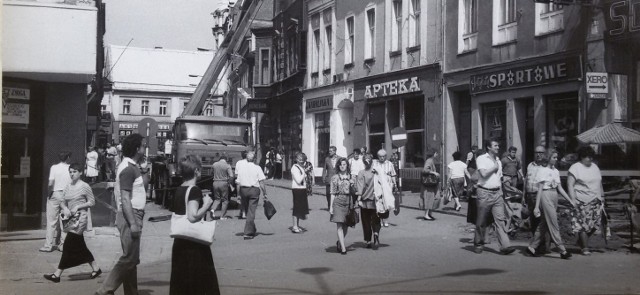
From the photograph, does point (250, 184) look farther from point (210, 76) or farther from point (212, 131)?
point (210, 76)

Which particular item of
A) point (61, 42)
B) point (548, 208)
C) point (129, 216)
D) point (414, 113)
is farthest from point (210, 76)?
point (129, 216)

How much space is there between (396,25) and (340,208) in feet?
53.9

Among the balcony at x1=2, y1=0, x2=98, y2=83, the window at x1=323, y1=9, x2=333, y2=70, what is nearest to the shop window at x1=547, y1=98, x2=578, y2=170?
the balcony at x1=2, y1=0, x2=98, y2=83

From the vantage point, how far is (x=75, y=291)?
8.74 metres

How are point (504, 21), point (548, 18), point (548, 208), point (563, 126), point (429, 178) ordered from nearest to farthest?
point (548, 208), point (429, 178), point (563, 126), point (548, 18), point (504, 21)

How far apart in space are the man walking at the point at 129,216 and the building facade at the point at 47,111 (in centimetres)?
563

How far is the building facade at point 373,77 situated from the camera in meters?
24.9

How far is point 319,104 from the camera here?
3312 centimetres

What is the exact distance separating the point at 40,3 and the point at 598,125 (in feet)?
42.0

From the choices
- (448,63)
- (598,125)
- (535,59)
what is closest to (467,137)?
(448,63)

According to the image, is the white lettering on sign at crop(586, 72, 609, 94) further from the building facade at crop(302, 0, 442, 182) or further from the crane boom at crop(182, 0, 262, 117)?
the crane boom at crop(182, 0, 262, 117)

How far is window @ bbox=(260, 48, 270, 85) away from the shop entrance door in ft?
92.4

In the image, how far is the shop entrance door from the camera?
1438 centimetres

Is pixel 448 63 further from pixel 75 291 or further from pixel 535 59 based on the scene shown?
pixel 75 291
